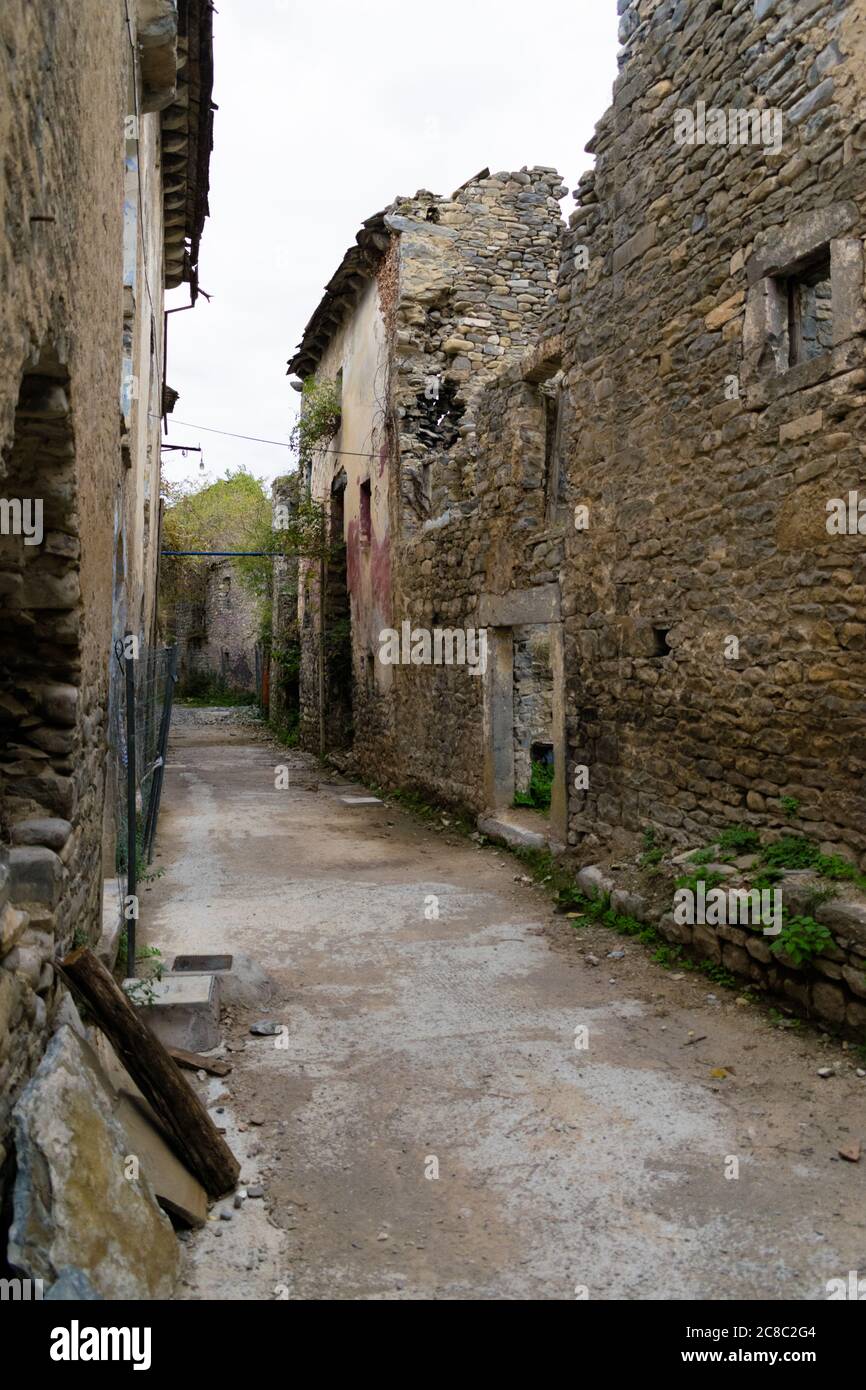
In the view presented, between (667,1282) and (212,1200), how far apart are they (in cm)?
135

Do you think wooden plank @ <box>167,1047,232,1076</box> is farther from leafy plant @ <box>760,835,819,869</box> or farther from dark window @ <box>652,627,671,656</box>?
dark window @ <box>652,627,671,656</box>

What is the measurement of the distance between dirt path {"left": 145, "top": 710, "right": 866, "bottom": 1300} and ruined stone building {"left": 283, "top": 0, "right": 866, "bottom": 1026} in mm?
1225

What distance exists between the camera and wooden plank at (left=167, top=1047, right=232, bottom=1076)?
12.9 feet

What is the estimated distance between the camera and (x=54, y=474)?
3402mm

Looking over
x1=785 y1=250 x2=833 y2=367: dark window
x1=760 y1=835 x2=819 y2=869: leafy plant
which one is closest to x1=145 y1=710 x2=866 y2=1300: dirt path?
x1=760 y1=835 x2=819 y2=869: leafy plant

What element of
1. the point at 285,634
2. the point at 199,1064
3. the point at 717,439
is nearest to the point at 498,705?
the point at 717,439

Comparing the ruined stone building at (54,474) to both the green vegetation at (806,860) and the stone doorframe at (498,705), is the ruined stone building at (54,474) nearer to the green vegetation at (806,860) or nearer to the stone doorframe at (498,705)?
the green vegetation at (806,860)

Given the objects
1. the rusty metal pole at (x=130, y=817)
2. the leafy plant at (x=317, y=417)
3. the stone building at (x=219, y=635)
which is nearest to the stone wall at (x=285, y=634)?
the leafy plant at (x=317, y=417)

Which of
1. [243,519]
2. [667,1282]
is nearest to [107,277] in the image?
[667,1282]

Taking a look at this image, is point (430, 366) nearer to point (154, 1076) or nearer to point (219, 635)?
point (154, 1076)

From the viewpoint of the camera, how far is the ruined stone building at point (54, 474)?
2.35 meters

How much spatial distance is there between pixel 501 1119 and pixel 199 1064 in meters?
1.24

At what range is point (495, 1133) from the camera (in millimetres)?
3459
